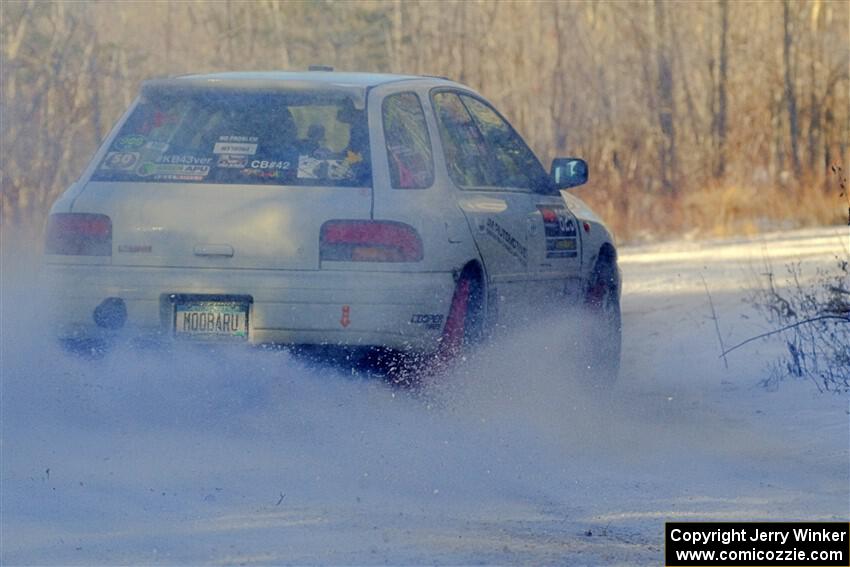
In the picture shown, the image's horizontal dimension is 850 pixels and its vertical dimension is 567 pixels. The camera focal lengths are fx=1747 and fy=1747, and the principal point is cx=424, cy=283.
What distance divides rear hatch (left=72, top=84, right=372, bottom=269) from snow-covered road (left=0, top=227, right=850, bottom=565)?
486 millimetres

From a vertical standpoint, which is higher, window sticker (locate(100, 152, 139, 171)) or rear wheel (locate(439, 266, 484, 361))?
window sticker (locate(100, 152, 139, 171))

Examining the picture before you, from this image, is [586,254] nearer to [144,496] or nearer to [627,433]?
[627,433]

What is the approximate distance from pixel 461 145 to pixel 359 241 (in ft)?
4.17

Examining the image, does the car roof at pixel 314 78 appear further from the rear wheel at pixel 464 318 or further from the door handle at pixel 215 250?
the rear wheel at pixel 464 318

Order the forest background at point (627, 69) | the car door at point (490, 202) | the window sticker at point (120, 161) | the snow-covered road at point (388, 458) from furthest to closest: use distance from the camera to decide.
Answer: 1. the forest background at point (627, 69)
2. the car door at point (490, 202)
3. the window sticker at point (120, 161)
4. the snow-covered road at point (388, 458)

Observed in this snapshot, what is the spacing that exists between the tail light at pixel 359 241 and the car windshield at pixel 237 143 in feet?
0.71

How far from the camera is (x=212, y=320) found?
7.70 meters

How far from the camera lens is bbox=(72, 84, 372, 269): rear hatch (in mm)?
7703

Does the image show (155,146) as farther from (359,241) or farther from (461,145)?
(461,145)

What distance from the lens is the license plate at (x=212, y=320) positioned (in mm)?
7688

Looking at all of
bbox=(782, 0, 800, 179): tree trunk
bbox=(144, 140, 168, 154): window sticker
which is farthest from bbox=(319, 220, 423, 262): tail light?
bbox=(782, 0, 800, 179): tree trunk

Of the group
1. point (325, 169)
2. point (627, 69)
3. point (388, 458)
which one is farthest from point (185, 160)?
point (627, 69)

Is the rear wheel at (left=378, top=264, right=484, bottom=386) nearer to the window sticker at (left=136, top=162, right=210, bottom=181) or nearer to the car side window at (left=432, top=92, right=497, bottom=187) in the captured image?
the car side window at (left=432, top=92, right=497, bottom=187)

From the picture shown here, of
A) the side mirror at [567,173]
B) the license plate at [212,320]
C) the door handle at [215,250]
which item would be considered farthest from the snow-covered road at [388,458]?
the side mirror at [567,173]
